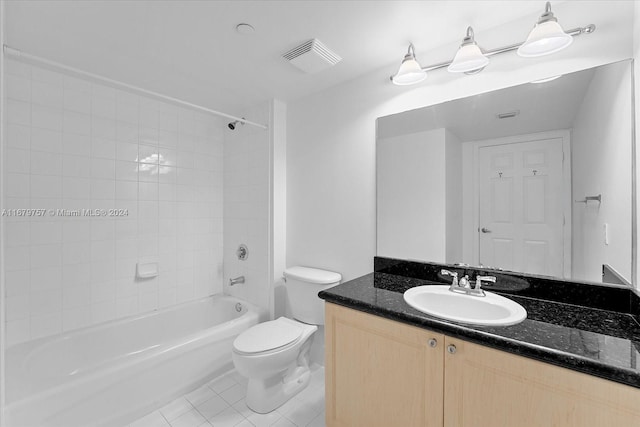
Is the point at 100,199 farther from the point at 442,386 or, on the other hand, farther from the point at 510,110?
the point at 510,110

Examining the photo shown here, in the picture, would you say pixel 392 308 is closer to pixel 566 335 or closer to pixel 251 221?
pixel 566 335

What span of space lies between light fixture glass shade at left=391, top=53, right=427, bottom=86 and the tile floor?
2047 millimetres

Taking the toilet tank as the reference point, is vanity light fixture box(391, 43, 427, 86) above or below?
above

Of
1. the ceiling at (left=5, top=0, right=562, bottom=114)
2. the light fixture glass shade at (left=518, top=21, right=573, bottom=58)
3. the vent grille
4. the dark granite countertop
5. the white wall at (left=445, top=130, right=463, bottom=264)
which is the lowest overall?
the dark granite countertop

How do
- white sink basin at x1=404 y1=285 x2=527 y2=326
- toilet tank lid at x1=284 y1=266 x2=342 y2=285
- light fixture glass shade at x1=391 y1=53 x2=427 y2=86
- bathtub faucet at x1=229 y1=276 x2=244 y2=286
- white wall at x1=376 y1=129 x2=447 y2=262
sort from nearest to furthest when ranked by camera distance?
1. white sink basin at x1=404 y1=285 x2=527 y2=326
2. light fixture glass shade at x1=391 y1=53 x2=427 y2=86
3. white wall at x1=376 y1=129 x2=447 y2=262
4. toilet tank lid at x1=284 y1=266 x2=342 y2=285
5. bathtub faucet at x1=229 y1=276 x2=244 y2=286

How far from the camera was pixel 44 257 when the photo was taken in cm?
184

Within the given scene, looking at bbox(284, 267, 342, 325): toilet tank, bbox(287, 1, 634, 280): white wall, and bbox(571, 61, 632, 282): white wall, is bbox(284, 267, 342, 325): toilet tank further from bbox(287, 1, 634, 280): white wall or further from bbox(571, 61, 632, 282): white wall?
bbox(571, 61, 632, 282): white wall

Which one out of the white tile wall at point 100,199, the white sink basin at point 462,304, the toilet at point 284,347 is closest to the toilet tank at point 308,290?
the toilet at point 284,347

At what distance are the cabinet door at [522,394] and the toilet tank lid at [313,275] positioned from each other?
3.37 feet

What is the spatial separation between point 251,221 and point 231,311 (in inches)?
35.0

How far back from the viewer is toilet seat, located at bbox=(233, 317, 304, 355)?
66.0 inches

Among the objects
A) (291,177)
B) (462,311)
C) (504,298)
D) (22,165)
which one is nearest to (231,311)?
(291,177)

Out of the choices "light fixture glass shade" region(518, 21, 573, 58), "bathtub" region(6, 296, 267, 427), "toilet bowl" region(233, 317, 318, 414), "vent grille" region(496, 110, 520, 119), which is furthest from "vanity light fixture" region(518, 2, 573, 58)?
"bathtub" region(6, 296, 267, 427)

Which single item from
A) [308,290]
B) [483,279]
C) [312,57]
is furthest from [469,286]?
[312,57]
